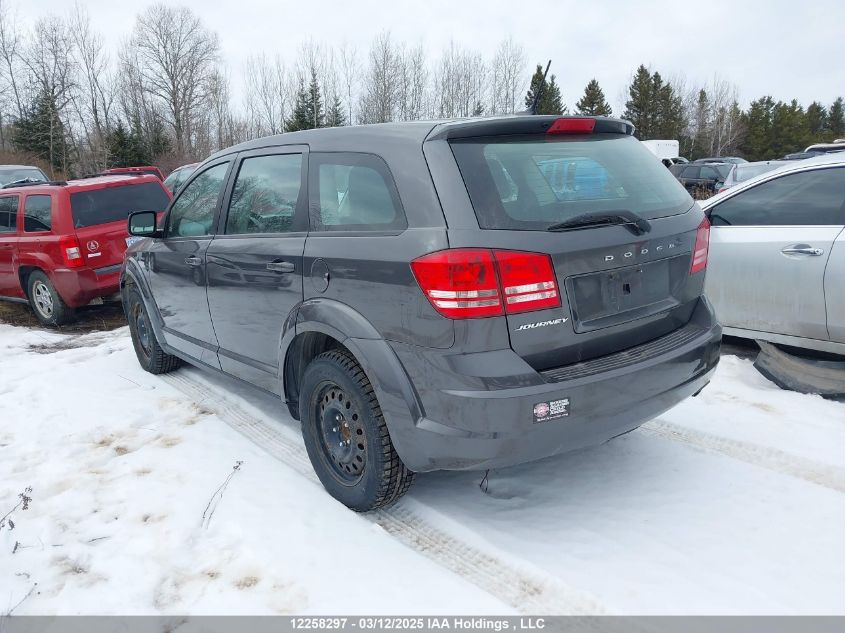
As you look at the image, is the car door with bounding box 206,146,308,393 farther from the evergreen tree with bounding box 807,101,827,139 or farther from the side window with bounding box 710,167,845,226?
the evergreen tree with bounding box 807,101,827,139

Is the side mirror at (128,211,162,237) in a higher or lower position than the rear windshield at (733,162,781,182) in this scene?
lower

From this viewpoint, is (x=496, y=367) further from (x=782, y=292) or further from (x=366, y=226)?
(x=782, y=292)

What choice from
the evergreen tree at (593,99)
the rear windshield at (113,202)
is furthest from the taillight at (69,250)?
the evergreen tree at (593,99)

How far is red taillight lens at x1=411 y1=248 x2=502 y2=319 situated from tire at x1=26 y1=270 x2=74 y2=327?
6.60m

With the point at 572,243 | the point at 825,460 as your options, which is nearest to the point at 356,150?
the point at 572,243

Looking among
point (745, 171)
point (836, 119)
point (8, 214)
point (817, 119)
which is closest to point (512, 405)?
point (8, 214)

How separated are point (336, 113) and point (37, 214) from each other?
144ft

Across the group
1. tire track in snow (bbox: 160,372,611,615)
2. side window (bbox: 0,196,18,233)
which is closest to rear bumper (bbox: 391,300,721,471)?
tire track in snow (bbox: 160,372,611,615)

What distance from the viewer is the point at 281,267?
3.27 m

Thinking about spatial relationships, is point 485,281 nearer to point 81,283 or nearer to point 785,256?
point 785,256

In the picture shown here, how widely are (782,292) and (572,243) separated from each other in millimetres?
2832

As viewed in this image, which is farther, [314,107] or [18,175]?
[314,107]

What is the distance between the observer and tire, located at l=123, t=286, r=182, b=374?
5.22 m
